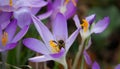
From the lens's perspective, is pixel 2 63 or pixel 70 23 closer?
pixel 2 63

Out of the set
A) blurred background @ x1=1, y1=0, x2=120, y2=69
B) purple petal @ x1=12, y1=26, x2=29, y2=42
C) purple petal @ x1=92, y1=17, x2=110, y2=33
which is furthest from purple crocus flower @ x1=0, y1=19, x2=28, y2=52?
blurred background @ x1=1, y1=0, x2=120, y2=69

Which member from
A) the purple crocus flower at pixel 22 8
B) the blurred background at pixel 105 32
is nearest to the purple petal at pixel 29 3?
the purple crocus flower at pixel 22 8

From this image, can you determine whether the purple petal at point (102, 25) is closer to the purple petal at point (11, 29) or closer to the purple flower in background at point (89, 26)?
the purple flower in background at point (89, 26)

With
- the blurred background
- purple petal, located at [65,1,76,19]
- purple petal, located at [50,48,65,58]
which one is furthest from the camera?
the blurred background

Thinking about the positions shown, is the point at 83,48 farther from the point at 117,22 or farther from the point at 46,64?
the point at 117,22

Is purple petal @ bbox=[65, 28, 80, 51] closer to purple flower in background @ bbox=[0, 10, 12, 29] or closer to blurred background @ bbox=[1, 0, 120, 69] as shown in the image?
purple flower in background @ bbox=[0, 10, 12, 29]

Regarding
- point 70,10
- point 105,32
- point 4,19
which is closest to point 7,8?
point 4,19

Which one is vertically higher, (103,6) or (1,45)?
(103,6)

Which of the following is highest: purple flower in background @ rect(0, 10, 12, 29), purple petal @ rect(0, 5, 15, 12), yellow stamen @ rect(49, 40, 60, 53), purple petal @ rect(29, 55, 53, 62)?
purple petal @ rect(0, 5, 15, 12)

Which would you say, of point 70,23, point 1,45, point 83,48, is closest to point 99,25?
point 83,48
